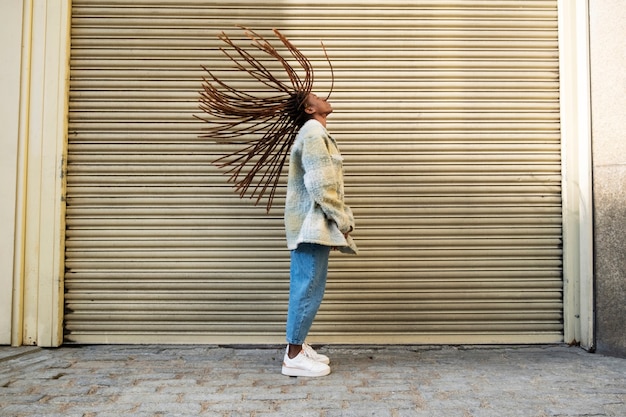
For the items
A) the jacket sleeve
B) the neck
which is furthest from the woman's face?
the jacket sleeve

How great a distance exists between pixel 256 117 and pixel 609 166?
2.73 metres

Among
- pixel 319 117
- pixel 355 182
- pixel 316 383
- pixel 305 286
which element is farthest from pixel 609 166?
pixel 316 383

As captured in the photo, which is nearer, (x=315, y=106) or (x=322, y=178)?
(x=322, y=178)

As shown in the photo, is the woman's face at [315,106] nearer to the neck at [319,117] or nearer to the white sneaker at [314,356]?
the neck at [319,117]

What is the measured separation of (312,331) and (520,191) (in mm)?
2066

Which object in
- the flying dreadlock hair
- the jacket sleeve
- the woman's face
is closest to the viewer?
the jacket sleeve

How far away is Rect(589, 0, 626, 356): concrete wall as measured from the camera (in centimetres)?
409

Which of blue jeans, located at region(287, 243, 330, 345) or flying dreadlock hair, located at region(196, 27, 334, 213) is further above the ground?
flying dreadlock hair, located at region(196, 27, 334, 213)

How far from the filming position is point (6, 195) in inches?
170

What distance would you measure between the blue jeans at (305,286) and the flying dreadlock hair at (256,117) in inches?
32.4

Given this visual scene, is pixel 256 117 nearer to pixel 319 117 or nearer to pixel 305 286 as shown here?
pixel 319 117

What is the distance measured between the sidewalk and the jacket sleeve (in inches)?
41.4

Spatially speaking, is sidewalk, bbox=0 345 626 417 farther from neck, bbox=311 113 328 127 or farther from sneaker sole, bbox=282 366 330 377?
neck, bbox=311 113 328 127

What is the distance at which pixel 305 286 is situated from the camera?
357 cm
